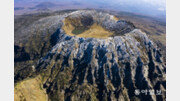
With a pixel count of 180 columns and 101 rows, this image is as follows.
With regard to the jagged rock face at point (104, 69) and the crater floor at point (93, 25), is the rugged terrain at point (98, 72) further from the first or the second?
the crater floor at point (93, 25)

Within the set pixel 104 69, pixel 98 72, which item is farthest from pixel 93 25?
pixel 98 72

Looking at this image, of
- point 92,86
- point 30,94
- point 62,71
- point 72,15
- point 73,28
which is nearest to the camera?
point 30,94

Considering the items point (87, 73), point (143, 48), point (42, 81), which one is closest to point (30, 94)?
point (42, 81)

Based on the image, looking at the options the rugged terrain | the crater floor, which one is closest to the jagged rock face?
the rugged terrain

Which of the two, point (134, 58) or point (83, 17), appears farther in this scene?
point (83, 17)

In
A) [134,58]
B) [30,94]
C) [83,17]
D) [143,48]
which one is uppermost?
[83,17]

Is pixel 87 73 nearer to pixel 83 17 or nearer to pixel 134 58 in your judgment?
pixel 134 58

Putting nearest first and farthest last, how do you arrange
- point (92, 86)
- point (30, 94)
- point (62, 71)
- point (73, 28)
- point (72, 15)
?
1. point (30, 94)
2. point (92, 86)
3. point (62, 71)
4. point (73, 28)
5. point (72, 15)

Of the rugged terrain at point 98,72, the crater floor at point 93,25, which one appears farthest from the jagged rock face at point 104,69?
the crater floor at point 93,25

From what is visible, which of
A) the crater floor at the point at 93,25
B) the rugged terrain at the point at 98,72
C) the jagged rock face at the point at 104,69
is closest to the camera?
the rugged terrain at the point at 98,72

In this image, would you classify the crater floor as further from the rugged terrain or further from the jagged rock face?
the jagged rock face
